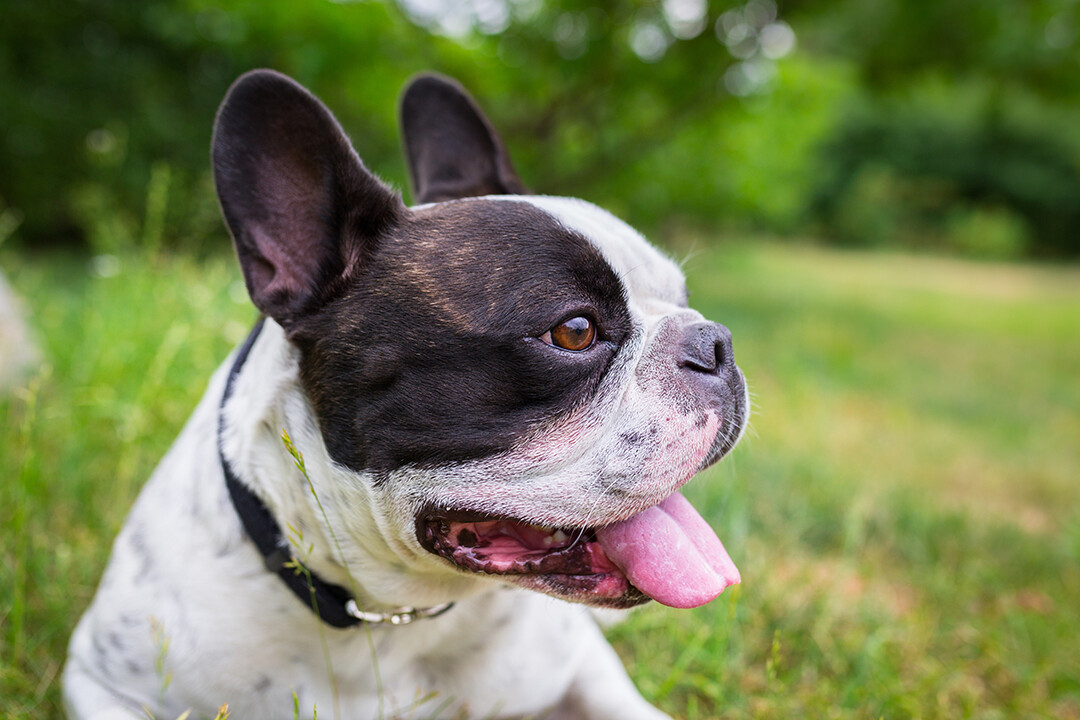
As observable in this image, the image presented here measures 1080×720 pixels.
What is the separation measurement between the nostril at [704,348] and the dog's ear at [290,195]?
0.74m

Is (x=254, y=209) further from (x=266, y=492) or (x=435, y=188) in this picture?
(x=435, y=188)

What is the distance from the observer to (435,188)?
8.31 feet

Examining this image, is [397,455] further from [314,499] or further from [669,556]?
[669,556]

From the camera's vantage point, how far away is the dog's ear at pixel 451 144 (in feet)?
8.30

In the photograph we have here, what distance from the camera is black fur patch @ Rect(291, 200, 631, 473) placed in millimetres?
1681

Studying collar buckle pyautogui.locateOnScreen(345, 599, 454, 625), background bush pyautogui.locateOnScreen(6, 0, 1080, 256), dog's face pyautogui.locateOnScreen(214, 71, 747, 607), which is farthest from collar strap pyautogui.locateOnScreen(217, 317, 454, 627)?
background bush pyautogui.locateOnScreen(6, 0, 1080, 256)

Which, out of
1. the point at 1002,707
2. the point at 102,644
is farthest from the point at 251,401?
the point at 1002,707

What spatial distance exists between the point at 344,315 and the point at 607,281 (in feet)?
1.91

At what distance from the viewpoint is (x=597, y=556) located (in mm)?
1786

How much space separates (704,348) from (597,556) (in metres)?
0.52

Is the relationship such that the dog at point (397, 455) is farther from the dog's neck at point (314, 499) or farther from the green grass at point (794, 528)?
the green grass at point (794, 528)

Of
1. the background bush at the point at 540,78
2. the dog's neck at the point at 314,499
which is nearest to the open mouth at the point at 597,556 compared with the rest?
the dog's neck at the point at 314,499

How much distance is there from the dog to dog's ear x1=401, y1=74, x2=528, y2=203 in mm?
604

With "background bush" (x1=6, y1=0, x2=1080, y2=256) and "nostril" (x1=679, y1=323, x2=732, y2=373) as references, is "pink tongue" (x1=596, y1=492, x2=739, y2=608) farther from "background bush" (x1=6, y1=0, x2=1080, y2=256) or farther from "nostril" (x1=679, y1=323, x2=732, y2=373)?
"background bush" (x1=6, y1=0, x2=1080, y2=256)
